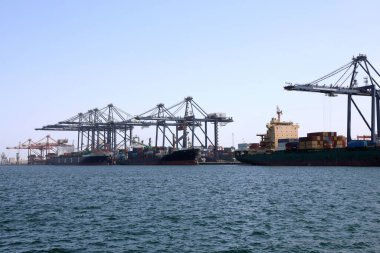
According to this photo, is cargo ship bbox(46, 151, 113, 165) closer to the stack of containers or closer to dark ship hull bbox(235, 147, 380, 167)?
dark ship hull bbox(235, 147, 380, 167)

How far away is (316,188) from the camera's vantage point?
133 ft

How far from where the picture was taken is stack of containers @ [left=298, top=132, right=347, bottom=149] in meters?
83.9

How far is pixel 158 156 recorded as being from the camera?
137500 millimetres

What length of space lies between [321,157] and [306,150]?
408 cm

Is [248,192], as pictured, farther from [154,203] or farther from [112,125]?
[112,125]

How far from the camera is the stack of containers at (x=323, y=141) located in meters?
83.9

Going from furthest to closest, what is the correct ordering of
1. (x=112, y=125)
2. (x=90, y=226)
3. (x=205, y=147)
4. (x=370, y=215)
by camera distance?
(x=112, y=125) < (x=205, y=147) < (x=370, y=215) < (x=90, y=226)

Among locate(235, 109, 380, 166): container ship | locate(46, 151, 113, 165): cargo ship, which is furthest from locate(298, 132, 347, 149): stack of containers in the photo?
locate(46, 151, 113, 165): cargo ship

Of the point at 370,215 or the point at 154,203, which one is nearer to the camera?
the point at 370,215


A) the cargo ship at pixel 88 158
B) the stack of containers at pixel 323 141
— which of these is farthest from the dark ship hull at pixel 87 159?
the stack of containers at pixel 323 141

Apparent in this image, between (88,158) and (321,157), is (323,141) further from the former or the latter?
(88,158)

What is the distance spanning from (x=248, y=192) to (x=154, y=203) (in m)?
10.4

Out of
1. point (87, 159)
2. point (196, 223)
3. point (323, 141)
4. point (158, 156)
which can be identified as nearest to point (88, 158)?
point (87, 159)

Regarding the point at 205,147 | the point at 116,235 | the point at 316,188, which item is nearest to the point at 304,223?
the point at 116,235
